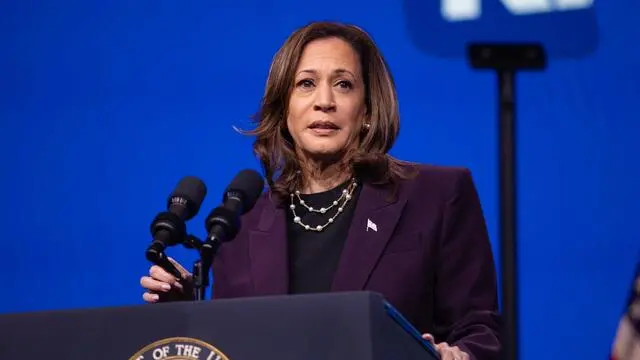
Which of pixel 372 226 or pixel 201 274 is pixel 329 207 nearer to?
pixel 372 226

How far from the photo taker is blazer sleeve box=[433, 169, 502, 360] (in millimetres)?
2229

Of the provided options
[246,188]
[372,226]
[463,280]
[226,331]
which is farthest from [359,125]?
[226,331]

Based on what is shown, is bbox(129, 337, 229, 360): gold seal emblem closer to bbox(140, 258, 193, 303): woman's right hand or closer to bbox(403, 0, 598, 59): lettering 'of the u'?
bbox(140, 258, 193, 303): woman's right hand

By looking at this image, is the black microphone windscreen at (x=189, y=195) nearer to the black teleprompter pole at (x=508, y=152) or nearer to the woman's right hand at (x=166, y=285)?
the woman's right hand at (x=166, y=285)

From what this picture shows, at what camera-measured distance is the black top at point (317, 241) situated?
7.65 ft

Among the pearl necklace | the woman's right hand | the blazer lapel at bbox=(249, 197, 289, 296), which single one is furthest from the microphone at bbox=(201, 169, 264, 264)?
the pearl necklace

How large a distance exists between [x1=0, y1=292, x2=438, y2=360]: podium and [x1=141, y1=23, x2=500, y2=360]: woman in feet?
1.93

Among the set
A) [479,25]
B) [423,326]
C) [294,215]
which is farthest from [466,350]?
[479,25]

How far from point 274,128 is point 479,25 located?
75cm

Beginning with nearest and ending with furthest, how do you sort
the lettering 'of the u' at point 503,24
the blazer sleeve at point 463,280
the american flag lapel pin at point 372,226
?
the blazer sleeve at point 463,280 → the american flag lapel pin at point 372,226 → the lettering 'of the u' at point 503,24

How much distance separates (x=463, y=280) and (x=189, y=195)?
625mm

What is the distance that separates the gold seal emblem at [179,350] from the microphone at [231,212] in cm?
22

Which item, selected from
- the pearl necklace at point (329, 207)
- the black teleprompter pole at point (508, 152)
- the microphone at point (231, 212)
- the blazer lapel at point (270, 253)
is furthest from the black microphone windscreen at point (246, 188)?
the black teleprompter pole at point (508, 152)

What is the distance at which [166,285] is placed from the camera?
1991mm
